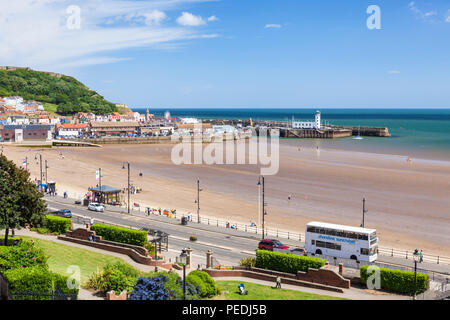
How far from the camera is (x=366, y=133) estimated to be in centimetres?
15675

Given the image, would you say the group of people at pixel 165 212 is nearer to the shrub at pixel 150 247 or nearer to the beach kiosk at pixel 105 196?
the beach kiosk at pixel 105 196

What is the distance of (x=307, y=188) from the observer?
58.8m

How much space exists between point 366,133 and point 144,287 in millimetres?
150198

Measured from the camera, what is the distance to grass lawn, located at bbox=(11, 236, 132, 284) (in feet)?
80.3

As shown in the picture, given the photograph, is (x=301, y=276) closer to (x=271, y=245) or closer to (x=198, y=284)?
(x=271, y=245)

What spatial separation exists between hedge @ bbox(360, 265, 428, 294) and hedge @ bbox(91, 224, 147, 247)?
1420 centimetres

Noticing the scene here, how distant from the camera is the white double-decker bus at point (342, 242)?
29.0m

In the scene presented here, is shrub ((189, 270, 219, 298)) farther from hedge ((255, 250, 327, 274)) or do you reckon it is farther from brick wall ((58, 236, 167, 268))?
brick wall ((58, 236, 167, 268))

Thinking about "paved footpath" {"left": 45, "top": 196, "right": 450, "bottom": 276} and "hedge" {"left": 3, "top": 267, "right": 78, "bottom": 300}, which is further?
"paved footpath" {"left": 45, "top": 196, "right": 450, "bottom": 276}

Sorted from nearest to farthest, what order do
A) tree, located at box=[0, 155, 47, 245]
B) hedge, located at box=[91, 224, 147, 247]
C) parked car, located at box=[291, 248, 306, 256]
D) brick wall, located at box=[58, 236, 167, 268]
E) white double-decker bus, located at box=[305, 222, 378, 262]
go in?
tree, located at box=[0, 155, 47, 245], brick wall, located at box=[58, 236, 167, 268], white double-decker bus, located at box=[305, 222, 378, 262], hedge, located at box=[91, 224, 147, 247], parked car, located at box=[291, 248, 306, 256]

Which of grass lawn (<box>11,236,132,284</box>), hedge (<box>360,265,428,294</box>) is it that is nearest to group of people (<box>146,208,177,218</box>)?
grass lawn (<box>11,236,132,284</box>)

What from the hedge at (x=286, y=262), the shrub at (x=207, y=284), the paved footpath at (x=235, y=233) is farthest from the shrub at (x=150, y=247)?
the shrub at (x=207, y=284)
